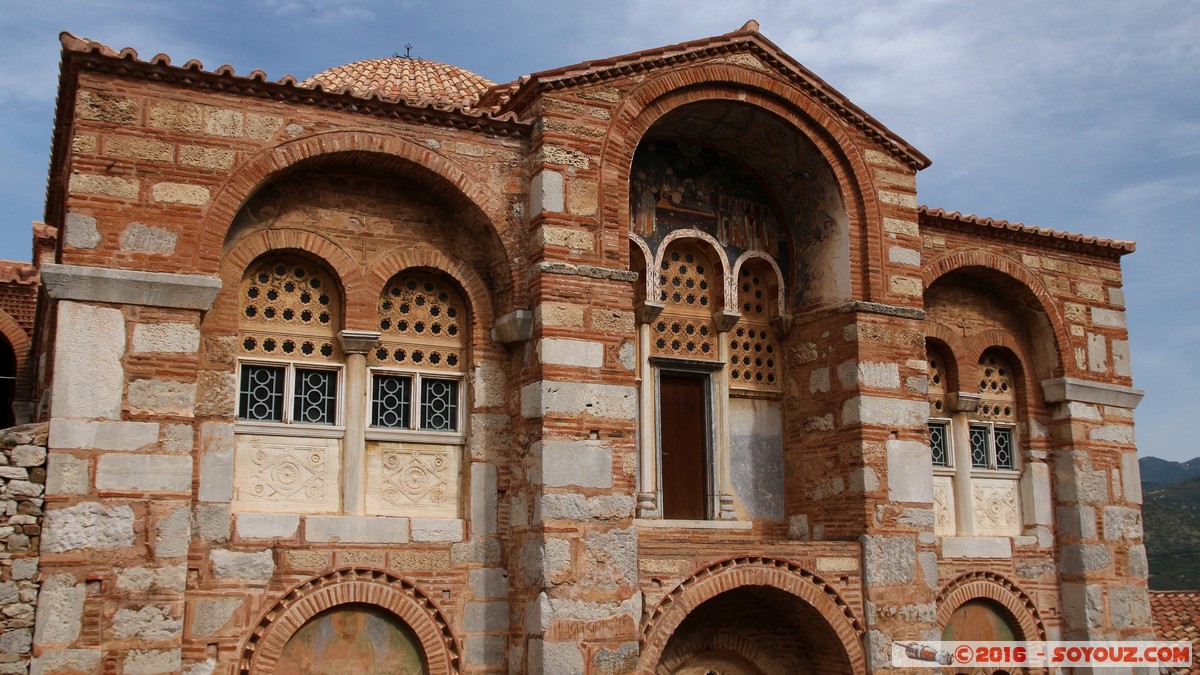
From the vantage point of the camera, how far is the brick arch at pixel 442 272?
33.1 ft

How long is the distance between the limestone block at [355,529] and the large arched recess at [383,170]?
2.18 meters

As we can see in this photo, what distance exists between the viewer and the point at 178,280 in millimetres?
8836

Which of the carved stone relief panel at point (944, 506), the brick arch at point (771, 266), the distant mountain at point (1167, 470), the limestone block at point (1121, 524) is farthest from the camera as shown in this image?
the distant mountain at point (1167, 470)

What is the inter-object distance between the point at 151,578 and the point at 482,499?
2.86m

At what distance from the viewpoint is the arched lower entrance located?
10.9 m

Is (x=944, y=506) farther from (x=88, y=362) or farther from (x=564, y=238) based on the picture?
(x=88, y=362)

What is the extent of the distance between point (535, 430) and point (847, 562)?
3.41 meters

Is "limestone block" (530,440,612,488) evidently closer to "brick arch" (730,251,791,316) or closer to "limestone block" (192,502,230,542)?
"limestone block" (192,502,230,542)

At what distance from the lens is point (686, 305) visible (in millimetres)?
11977

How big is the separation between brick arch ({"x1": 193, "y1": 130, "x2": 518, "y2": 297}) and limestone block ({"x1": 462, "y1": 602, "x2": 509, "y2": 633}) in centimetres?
284

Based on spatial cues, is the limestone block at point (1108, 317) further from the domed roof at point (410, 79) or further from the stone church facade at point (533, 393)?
the domed roof at point (410, 79)

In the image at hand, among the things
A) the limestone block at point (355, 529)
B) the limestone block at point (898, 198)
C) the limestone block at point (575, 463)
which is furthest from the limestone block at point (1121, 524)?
the limestone block at point (355, 529)

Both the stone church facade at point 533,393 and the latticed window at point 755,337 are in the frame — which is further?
the latticed window at point 755,337

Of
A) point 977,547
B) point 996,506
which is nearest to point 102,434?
point 977,547
